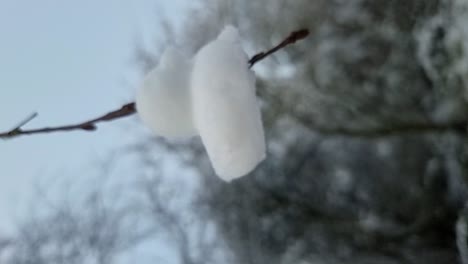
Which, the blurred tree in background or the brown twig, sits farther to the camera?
the blurred tree in background

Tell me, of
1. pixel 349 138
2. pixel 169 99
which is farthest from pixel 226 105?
Result: pixel 349 138

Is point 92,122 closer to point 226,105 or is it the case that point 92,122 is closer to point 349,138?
point 226,105

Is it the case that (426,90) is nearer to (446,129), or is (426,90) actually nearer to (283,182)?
(446,129)

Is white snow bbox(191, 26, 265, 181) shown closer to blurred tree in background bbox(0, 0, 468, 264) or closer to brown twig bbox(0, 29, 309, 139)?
brown twig bbox(0, 29, 309, 139)

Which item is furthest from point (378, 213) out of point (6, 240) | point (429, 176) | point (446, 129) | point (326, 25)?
point (6, 240)

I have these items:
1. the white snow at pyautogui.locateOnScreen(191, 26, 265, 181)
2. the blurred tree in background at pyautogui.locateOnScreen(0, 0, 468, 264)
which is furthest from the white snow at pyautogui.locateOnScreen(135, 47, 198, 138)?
the blurred tree in background at pyautogui.locateOnScreen(0, 0, 468, 264)

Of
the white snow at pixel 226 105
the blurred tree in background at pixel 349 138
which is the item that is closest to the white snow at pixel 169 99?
the white snow at pixel 226 105
